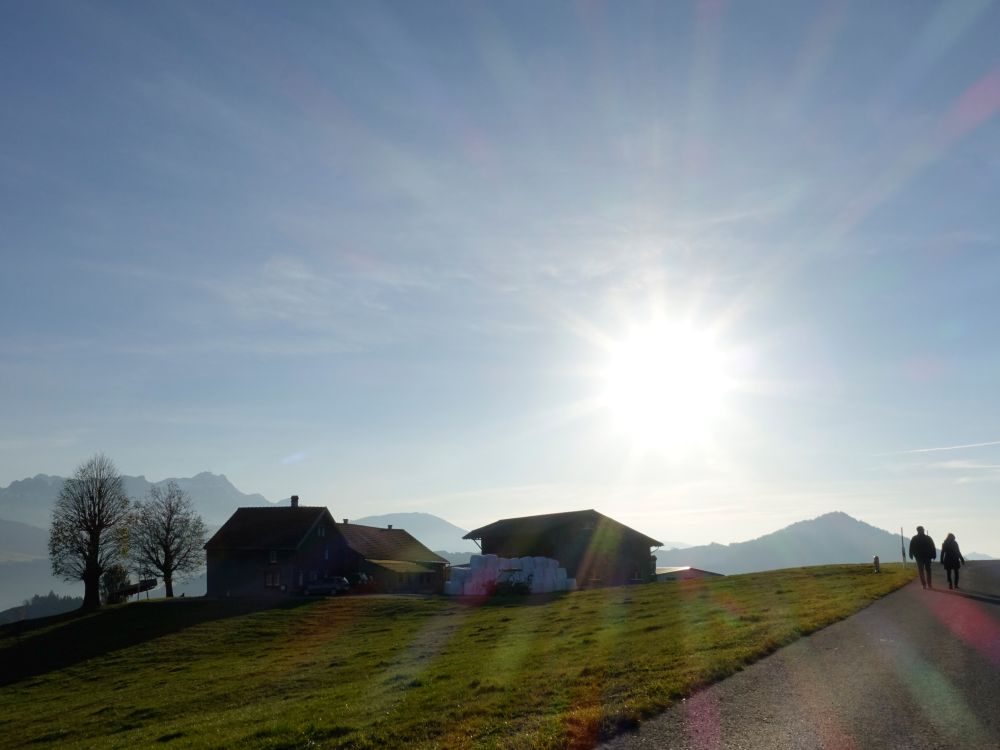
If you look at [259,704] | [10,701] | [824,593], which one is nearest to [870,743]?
[259,704]

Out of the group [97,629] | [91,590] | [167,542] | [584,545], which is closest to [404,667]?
[97,629]

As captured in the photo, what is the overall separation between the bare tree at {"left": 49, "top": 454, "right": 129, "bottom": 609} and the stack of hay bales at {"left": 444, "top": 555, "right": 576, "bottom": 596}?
107 ft

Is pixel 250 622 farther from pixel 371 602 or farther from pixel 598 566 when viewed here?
pixel 598 566

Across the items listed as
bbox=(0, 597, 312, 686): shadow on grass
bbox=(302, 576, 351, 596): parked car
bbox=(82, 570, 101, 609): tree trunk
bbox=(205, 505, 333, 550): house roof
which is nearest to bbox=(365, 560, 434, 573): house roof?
bbox=(205, 505, 333, 550): house roof

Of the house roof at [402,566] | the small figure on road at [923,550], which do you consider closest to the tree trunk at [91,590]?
the house roof at [402,566]

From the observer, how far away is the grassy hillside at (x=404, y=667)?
12.7m

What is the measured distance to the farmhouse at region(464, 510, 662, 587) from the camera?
75.6 m

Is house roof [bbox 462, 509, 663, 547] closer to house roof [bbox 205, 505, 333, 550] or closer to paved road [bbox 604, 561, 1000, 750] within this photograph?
house roof [bbox 205, 505, 333, 550]

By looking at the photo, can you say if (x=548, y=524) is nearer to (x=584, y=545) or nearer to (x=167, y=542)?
(x=584, y=545)

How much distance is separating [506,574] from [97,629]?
3082cm

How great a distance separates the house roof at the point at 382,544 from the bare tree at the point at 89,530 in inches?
906

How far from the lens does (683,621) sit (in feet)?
81.8

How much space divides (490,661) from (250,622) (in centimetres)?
3329

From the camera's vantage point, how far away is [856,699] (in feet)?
35.4
